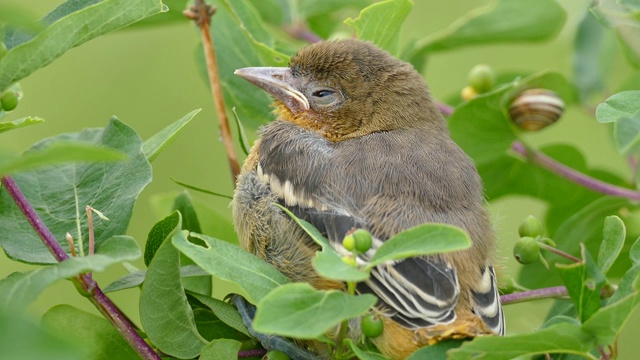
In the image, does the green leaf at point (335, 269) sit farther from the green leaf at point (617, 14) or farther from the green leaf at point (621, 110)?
the green leaf at point (617, 14)

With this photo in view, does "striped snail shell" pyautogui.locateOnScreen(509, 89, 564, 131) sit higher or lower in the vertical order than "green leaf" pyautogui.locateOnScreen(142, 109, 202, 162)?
lower

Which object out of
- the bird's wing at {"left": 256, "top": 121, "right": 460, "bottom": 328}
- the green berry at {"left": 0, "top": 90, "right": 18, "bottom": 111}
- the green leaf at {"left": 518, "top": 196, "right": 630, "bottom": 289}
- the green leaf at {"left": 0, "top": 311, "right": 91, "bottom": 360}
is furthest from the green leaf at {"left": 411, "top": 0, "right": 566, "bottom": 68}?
the green leaf at {"left": 0, "top": 311, "right": 91, "bottom": 360}

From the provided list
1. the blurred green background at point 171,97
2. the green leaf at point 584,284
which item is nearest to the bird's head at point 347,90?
the green leaf at point 584,284

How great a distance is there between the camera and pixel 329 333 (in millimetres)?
2797

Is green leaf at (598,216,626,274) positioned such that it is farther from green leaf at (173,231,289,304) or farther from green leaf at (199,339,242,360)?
green leaf at (199,339,242,360)

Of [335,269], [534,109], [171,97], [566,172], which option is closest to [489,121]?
[534,109]

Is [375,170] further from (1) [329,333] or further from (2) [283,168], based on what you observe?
(1) [329,333]

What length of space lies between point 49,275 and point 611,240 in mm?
1613

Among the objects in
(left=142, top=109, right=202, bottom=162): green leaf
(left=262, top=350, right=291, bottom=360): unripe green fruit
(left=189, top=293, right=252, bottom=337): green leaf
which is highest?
(left=142, top=109, right=202, bottom=162): green leaf

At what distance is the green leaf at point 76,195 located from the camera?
2717 millimetres

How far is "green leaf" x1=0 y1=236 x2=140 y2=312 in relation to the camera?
2.15 metres

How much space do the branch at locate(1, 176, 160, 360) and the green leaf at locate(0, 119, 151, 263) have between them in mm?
106

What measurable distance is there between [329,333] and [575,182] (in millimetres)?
1703

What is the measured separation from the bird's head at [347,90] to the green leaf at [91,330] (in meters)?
1.36
